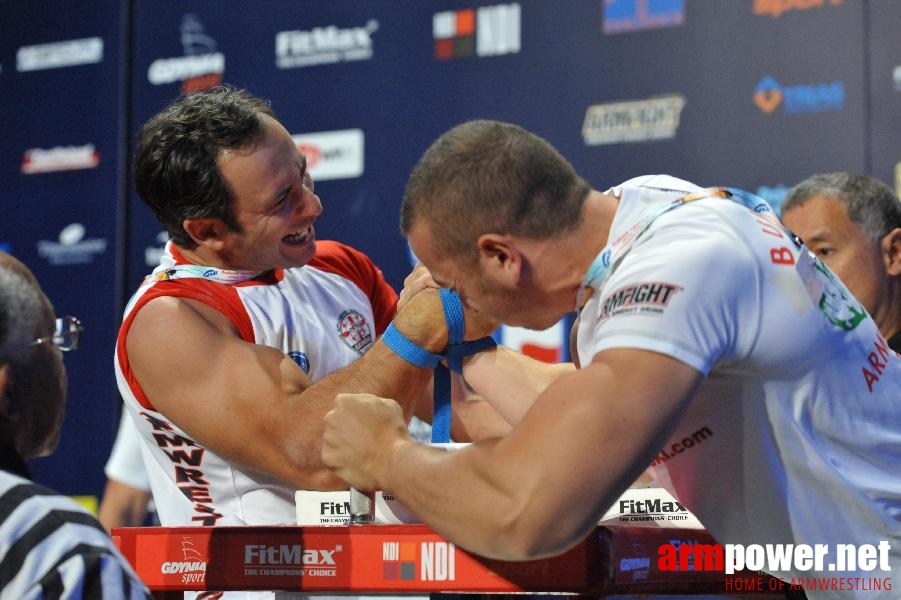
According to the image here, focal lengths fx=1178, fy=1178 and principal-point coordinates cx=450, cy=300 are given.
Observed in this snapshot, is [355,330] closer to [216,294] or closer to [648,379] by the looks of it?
[216,294]

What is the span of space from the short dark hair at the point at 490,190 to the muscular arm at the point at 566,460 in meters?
0.22

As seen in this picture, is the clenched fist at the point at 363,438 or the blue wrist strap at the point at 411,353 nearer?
the clenched fist at the point at 363,438

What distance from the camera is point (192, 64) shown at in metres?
4.25

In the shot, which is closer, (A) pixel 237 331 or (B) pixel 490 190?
(B) pixel 490 190

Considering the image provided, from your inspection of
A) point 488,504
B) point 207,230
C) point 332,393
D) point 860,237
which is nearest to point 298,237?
point 207,230

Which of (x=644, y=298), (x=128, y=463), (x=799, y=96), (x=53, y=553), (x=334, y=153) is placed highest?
(x=799, y=96)

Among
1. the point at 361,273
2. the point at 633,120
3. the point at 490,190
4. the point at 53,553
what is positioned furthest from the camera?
the point at 633,120

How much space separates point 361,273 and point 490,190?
1064 mm

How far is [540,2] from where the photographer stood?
12.3 feet

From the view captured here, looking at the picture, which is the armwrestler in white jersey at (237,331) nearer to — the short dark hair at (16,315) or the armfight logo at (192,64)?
the short dark hair at (16,315)

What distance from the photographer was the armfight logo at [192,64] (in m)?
4.20

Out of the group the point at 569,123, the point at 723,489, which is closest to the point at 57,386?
the point at 723,489

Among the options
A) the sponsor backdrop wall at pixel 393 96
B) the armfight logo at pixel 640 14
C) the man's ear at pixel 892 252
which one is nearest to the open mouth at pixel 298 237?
the man's ear at pixel 892 252

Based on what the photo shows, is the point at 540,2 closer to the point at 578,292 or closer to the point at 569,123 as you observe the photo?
the point at 569,123
